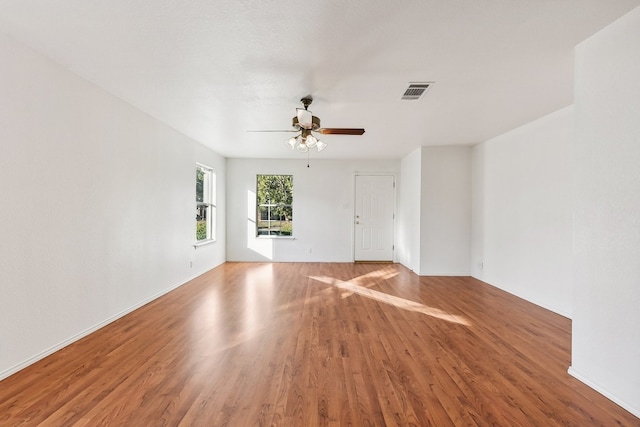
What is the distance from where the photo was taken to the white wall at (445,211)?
5.65 meters

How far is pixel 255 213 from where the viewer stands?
7125 mm

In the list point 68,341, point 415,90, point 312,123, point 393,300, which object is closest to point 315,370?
point 393,300

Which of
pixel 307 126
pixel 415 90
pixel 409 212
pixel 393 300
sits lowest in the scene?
pixel 393 300

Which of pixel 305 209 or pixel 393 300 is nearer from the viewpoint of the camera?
pixel 393 300

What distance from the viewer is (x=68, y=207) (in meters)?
2.70

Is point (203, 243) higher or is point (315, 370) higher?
point (203, 243)

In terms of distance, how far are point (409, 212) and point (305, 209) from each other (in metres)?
2.40

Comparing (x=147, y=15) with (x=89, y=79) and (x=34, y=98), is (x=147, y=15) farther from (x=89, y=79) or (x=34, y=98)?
(x=89, y=79)

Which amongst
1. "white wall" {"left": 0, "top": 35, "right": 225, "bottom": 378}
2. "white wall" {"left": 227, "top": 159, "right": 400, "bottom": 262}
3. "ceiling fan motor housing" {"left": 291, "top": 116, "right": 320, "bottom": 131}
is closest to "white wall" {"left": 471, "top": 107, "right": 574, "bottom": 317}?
"white wall" {"left": 227, "top": 159, "right": 400, "bottom": 262}

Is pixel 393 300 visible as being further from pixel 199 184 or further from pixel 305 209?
pixel 199 184

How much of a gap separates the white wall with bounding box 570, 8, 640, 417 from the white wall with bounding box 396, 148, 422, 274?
3.52 m

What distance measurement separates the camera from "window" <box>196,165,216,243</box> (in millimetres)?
5980

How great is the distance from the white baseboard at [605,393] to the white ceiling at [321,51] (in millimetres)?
2463

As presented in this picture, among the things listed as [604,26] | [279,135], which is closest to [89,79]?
[279,135]
